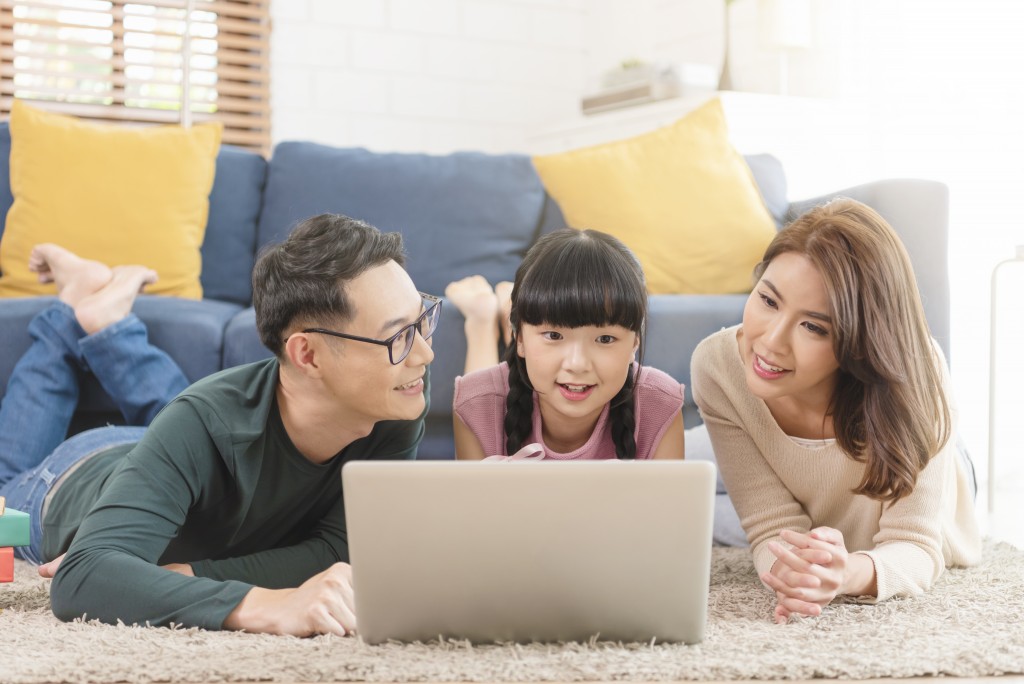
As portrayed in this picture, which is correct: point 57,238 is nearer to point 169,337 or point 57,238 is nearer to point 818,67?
point 169,337

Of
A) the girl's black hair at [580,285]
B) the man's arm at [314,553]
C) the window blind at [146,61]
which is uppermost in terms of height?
the window blind at [146,61]

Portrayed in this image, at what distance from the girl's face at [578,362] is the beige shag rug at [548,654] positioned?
0.39 metres

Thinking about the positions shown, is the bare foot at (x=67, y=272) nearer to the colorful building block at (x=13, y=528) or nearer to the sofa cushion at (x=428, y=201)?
the sofa cushion at (x=428, y=201)

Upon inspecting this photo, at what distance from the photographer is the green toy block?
135 centimetres

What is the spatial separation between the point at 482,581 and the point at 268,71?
12.0 feet

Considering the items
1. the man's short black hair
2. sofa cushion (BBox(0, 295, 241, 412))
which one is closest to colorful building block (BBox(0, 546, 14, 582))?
the man's short black hair

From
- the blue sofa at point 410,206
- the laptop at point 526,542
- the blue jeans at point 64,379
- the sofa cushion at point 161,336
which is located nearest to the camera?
the laptop at point 526,542

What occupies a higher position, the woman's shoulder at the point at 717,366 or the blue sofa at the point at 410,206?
the blue sofa at the point at 410,206

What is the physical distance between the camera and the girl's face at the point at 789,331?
4.58 feet

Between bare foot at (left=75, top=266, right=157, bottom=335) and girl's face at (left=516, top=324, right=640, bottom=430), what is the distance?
1042 mm

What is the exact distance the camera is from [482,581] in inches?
38.7

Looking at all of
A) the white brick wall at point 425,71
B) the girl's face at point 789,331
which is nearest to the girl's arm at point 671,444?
the girl's face at point 789,331

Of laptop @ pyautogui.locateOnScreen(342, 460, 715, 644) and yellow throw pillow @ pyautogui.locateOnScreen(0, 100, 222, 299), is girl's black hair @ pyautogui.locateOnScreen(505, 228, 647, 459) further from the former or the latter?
yellow throw pillow @ pyautogui.locateOnScreen(0, 100, 222, 299)

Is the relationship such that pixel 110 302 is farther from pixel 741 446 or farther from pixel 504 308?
pixel 741 446
